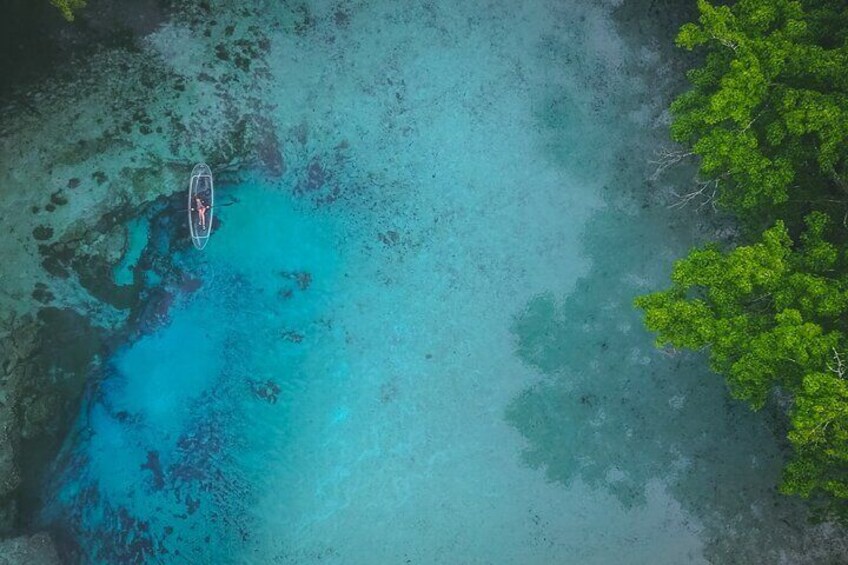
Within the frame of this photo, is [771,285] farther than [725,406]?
No

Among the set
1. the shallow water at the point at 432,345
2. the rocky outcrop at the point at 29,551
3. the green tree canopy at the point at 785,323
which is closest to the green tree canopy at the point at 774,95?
the green tree canopy at the point at 785,323

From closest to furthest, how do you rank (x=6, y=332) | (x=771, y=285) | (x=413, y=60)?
(x=771, y=285) → (x=6, y=332) → (x=413, y=60)

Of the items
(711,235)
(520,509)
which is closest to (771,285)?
(711,235)

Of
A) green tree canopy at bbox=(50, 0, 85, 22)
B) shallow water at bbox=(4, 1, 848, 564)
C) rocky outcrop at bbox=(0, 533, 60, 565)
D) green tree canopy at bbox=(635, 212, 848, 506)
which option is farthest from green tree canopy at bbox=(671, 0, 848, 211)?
rocky outcrop at bbox=(0, 533, 60, 565)

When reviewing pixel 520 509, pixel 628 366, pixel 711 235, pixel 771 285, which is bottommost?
pixel 520 509

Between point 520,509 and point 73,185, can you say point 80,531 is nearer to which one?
point 73,185

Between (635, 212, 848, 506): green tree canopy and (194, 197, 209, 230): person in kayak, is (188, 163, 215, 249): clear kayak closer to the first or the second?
(194, 197, 209, 230): person in kayak
